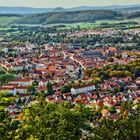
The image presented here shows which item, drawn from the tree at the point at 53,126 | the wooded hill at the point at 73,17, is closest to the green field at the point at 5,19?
the wooded hill at the point at 73,17

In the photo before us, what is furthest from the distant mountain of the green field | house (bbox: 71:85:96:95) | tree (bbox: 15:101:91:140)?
tree (bbox: 15:101:91:140)

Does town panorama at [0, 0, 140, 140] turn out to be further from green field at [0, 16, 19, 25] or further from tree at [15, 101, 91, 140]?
green field at [0, 16, 19, 25]

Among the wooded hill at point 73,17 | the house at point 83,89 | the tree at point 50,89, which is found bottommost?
the wooded hill at point 73,17

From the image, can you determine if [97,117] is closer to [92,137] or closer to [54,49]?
[92,137]

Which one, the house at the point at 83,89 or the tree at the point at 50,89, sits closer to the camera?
the tree at the point at 50,89

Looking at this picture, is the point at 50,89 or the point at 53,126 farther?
the point at 50,89

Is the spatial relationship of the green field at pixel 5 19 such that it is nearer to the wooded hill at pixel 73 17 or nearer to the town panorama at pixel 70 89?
the wooded hill at pixel 73 17

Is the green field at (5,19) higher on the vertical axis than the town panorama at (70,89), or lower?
lower

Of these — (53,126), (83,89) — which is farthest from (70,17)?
(53,126)

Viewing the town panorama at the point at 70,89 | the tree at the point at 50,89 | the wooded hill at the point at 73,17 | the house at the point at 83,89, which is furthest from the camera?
the wooded hill at the point at 73,17

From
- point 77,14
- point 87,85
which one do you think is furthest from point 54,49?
point 77,14

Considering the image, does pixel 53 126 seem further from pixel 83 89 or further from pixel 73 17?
pixel 73 17

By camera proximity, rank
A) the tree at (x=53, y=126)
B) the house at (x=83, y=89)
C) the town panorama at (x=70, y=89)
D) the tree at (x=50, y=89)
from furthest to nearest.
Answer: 1. the house at (x=83, y=89)
2. the tree at (x=50, y=89)
3. the town panorama at (x=70, y=89)
4. the tree at (x=53, y=126)
